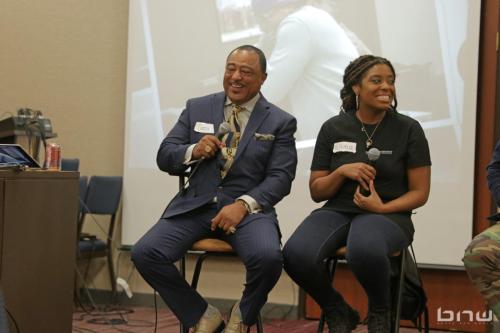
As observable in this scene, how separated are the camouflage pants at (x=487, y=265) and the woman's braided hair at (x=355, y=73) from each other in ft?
2.42

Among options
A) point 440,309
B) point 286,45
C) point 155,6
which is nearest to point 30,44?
point 155,6

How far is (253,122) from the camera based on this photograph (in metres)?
3.05

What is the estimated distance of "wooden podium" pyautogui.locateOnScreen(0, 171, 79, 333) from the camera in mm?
2617

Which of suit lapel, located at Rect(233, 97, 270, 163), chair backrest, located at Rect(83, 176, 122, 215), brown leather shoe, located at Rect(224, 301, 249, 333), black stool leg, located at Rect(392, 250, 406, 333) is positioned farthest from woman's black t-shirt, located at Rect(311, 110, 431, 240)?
chair backrest, located at Rect(83, 176, 122, 215)

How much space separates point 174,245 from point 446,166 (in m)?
1.95

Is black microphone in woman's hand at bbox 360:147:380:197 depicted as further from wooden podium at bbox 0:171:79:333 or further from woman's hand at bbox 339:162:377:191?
wooden podium at bbox 0:171:79:333

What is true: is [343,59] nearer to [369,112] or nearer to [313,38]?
[313,38]

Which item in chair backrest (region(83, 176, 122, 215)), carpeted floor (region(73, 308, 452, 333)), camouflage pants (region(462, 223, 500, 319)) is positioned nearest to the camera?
camouflage pants (region(462, 223, 500, 319))

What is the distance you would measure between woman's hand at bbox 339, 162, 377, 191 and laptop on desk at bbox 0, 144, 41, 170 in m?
1.29

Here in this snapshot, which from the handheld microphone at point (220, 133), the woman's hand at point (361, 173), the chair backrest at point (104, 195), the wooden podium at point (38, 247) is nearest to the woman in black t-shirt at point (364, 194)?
the woman's hand at point (361, 173)

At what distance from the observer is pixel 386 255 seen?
104 inches

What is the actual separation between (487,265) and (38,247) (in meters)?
1.73

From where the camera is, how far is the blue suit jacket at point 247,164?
116 inches

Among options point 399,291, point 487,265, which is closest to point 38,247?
point 399,291
